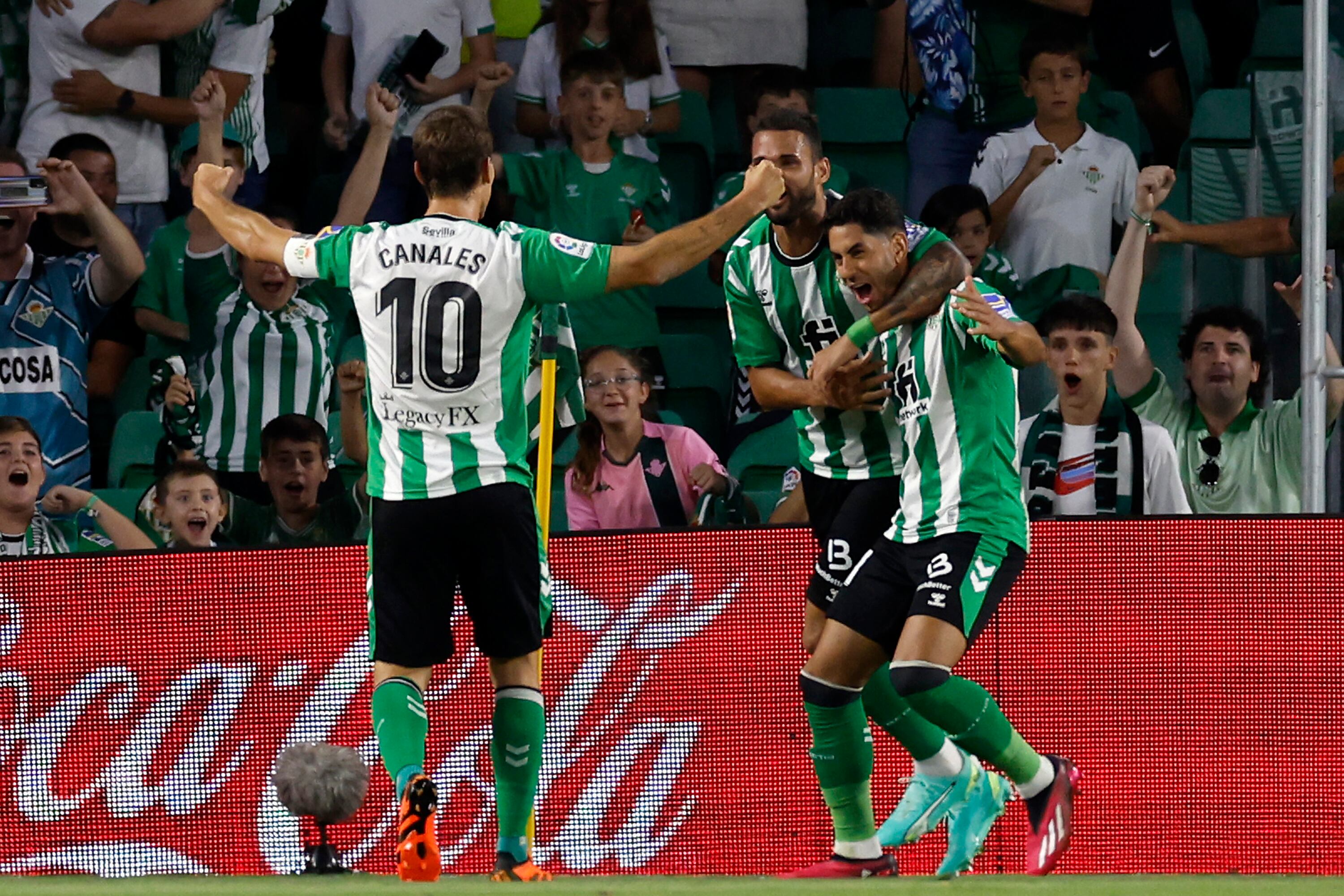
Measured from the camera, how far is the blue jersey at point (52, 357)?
27.9ft

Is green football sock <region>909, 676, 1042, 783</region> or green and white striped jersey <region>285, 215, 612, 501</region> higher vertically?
green and white striped jersey <region>285, 215, 612, 501</region>

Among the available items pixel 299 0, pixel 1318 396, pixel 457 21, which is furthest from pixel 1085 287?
pixel 299 0

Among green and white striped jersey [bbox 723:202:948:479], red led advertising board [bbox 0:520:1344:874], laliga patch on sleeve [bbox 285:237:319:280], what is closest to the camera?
laliga patch on sleeve [bbox 285:237:319:280]

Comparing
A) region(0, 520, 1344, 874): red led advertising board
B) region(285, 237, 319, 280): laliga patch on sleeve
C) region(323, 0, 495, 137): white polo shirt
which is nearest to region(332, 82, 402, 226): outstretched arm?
region(323, 0, 495, 137): white polo shirt

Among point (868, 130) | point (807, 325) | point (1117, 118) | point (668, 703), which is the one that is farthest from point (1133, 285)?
point (668, 703)

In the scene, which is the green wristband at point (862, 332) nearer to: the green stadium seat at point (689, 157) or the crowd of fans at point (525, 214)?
the crowd of fans at point (525, 214)

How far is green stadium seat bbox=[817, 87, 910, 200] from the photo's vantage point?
9.30m

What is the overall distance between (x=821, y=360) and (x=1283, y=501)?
3363 millimetres

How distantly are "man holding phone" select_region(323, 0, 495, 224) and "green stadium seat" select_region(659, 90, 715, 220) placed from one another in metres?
1.02

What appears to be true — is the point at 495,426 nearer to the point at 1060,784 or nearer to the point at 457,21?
the point at 1060,784

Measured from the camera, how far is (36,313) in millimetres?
8625

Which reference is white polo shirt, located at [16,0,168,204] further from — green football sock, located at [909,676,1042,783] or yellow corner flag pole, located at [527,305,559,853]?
green football sock, located at [909,676,1042,783]

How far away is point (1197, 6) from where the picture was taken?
9609 millimetres

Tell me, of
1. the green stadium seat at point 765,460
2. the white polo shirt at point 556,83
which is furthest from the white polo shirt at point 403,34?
the green stadium seat at point 765,460
